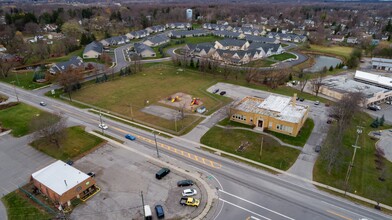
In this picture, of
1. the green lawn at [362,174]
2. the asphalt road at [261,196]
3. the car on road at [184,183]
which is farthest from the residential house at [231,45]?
the car on road at [184,183]

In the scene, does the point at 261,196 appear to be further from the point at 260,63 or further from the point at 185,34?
the point at 185,34

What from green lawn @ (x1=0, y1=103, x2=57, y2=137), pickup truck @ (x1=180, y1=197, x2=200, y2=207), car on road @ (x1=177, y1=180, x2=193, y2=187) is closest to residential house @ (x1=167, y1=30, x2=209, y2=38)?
green lawn @ (x1=0, y1=103, x2=57, y2=137)

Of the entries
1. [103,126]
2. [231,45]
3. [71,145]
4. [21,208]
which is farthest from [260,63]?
[21,208]

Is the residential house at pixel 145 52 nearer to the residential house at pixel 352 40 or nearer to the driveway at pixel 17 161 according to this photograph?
the driveway at pixel 17 161

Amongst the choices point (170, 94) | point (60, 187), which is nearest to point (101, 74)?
point (170, 94)

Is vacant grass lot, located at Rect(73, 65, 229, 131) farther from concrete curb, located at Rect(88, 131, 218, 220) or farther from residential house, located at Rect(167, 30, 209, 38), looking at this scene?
residential house, located at Rect(167, 30, 209, 38)

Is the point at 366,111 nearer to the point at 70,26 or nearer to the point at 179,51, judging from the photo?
the point at 179,51
